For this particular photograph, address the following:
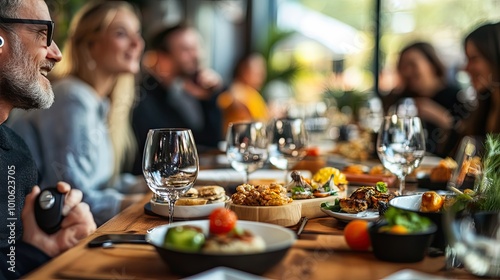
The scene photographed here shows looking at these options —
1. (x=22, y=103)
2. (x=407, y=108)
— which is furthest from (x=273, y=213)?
(x=407, y=108)

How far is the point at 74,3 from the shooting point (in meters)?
5.48

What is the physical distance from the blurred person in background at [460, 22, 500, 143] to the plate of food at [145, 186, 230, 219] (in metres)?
1.94

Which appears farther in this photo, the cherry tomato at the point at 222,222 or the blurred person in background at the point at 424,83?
the blurred person in background at the point at 424,83

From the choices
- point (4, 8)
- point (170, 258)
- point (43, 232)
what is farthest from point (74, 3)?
point (170, 258)

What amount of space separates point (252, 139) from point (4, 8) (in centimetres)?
75

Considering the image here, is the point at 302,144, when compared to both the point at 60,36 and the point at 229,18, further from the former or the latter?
the point at 229,18

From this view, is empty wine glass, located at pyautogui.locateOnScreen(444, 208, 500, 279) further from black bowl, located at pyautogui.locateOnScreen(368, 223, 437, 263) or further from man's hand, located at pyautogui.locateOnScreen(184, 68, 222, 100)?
man's hand, located at pyautogui.locateOnScreen(184, 68, 222, 100)

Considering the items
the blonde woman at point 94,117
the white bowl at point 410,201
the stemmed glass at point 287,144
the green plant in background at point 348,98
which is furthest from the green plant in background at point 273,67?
the white bowl at point 410,201

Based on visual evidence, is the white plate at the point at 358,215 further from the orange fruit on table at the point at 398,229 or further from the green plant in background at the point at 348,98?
the green plant in background at the point at 348,98

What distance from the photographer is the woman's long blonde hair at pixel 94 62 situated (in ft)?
10.3

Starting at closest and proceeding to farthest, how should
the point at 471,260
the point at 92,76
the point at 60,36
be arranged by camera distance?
the point at 471,260 < the point at 92,76 < the point at 60,36

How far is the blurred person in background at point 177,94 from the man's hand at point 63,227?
8.67 feet

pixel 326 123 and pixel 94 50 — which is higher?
pixel 94 50

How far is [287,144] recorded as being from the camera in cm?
207
